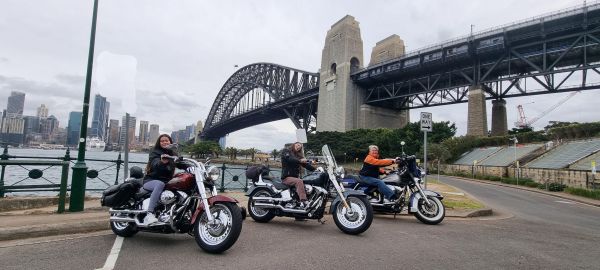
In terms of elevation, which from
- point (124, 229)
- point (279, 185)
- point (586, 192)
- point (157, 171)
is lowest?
point (124, 229)

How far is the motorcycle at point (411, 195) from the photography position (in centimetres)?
716

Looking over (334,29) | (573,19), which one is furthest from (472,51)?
(334,29)

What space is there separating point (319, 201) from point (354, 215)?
0.70m

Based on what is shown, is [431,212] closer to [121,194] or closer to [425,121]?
[425,121]

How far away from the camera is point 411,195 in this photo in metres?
7.32

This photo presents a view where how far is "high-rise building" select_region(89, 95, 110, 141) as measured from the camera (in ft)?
25.8

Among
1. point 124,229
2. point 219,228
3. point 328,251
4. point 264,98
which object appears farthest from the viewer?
point 264,98

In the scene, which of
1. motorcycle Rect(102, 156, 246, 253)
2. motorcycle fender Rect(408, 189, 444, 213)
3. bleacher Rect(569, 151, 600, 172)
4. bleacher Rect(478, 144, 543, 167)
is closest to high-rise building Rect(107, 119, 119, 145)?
motorcycle Rect(102, 156, 246, 253)

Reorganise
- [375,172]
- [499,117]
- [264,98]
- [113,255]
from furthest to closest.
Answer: [264,98], [499,117], [375,172], [113,255]

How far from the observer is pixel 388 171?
7824mm

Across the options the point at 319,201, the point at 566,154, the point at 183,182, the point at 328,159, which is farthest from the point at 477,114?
the point at 183,182

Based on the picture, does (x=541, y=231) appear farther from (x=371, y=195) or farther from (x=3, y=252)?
(x=3, y=252)

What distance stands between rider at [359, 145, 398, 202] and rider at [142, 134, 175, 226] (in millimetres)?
3983

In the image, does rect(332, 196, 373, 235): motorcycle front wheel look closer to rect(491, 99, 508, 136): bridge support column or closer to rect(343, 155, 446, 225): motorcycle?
rect(343, 155, 446, 225): motorcycle
